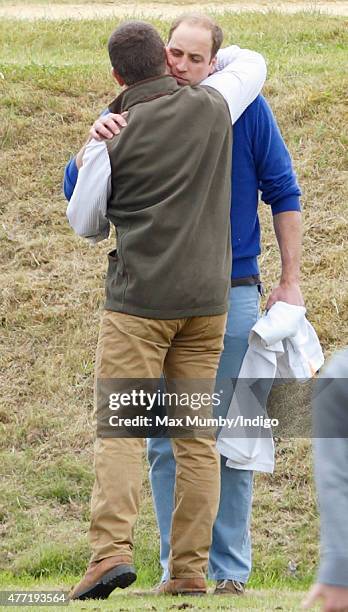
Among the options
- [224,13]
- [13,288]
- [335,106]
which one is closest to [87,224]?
[13,288]

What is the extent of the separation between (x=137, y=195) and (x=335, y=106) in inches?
219

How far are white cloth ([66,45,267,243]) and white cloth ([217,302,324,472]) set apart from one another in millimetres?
730

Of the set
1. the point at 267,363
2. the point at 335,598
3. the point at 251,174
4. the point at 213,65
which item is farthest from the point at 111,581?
the point at 335,598

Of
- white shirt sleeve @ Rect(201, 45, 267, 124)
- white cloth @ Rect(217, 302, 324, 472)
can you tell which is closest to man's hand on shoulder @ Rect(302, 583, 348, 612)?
white cloth @ Rect(217, 302, 324, 472)

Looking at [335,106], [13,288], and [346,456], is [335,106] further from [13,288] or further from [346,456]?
[346,456]

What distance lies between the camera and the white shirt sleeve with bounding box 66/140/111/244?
4.78 meters

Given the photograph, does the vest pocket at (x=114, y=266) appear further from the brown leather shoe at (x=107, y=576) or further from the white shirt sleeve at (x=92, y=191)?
the brown leather shoe at (x=107, y=576)

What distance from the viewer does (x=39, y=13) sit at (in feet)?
47.4

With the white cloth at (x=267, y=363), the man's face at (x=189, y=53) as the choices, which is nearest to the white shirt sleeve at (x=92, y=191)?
the man's face at (x=189, y=53)

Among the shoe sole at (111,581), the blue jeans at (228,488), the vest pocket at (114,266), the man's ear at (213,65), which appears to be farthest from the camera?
the blue jeans at (228,488)

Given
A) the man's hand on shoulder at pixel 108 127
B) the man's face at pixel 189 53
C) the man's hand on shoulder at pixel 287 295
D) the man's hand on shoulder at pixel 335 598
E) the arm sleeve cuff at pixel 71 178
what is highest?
the man's face at pixel 189 53

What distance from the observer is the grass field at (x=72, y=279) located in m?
7.03

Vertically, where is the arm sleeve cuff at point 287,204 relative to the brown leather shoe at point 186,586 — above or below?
above

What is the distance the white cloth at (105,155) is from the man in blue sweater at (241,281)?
90 millimetres
